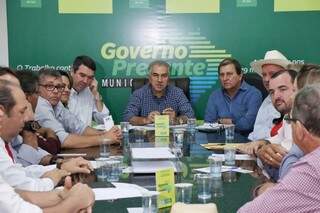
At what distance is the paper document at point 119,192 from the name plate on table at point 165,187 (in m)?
0.14

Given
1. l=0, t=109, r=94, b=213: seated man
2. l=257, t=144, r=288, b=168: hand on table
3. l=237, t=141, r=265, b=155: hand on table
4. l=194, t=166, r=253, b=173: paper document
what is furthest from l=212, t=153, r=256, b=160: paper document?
l=0, t=109, r=94, b=213: seated man

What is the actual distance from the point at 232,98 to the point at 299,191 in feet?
12.2

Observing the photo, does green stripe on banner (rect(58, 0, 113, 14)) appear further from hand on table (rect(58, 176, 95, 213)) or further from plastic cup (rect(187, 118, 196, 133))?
hand on table (rect(58, 176, 95, 213))

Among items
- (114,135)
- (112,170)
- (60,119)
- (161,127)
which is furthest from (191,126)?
(112,170)

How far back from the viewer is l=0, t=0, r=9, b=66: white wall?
5951 millimetres

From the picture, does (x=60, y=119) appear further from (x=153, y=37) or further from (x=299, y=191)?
(x=299, y=191)

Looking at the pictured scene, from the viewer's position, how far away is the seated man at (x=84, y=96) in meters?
5.39

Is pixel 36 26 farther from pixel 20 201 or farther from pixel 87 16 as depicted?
pixel 20 201

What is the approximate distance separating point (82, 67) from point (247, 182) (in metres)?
3.35

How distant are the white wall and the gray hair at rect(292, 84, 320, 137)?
15.7 ft

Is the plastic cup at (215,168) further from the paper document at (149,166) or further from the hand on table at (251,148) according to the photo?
the hand on table at (251,148)

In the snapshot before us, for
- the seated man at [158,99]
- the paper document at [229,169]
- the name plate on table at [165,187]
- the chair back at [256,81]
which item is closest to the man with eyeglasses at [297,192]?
the name plate on table at [165,187]

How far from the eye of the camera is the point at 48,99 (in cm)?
393

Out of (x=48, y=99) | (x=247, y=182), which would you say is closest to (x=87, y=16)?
(x=48, y=99)
